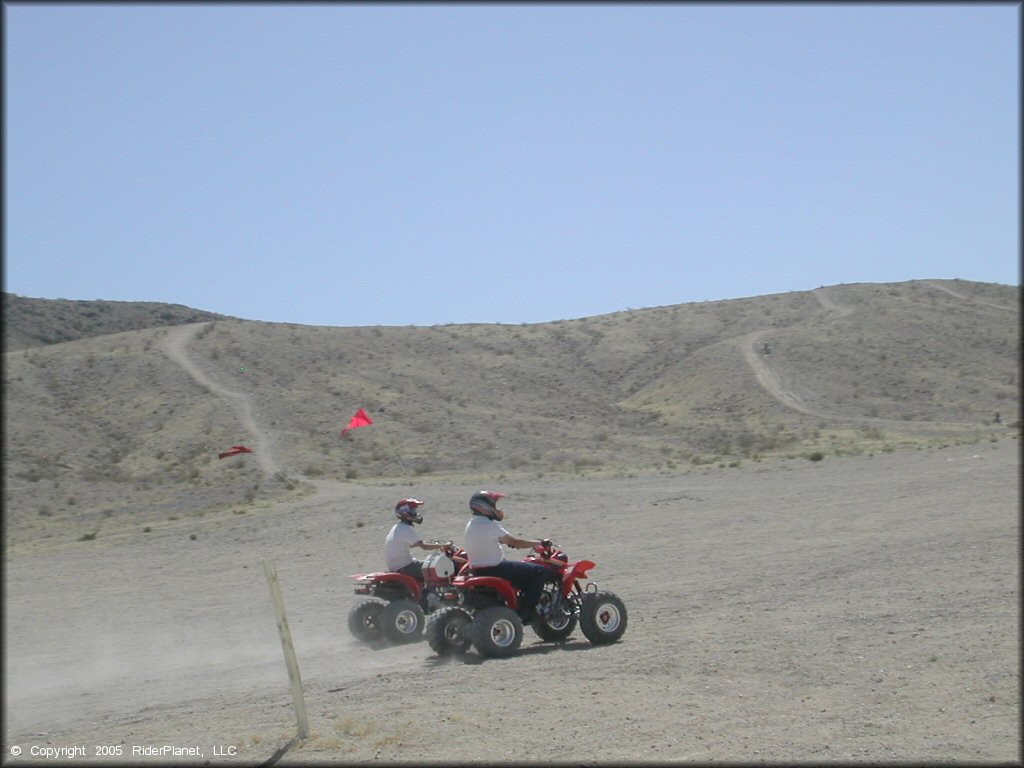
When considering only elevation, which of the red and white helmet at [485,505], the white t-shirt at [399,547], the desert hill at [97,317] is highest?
the desert hill at [97,317]

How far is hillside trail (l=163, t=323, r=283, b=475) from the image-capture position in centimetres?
4069

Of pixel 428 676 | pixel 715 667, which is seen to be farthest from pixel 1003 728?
pixel 428 676

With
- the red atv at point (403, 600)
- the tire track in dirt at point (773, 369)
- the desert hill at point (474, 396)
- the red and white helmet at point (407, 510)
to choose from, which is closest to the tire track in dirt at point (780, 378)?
the tire track in dirt at point (773, 369)

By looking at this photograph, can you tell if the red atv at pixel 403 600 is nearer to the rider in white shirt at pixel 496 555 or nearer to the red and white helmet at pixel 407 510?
the red and white helmet at pixel 407 510

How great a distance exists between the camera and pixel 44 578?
2042 cm

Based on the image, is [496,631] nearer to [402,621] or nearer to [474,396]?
[402,621]

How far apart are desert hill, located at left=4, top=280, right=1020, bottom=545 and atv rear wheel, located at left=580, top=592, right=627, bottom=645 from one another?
17.5 feet

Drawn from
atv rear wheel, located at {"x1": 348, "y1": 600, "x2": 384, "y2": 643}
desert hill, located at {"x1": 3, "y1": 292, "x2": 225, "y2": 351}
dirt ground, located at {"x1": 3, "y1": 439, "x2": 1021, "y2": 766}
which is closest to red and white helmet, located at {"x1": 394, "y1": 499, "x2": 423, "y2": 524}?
atv rear wheel, located at {"x1": 348, "y1": 600, "x2": 384, "y2": 643}

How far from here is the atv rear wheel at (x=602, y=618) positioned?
A: 42.2 feet

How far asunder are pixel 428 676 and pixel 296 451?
3274 cm

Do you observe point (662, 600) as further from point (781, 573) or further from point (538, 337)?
point (538, 337)

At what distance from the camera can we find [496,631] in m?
12.4

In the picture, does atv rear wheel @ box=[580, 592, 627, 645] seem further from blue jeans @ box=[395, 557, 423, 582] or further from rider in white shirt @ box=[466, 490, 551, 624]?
blue jeans @ box=[395, 557, 423, 582]

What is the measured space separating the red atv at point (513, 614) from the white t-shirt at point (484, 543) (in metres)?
0.21
